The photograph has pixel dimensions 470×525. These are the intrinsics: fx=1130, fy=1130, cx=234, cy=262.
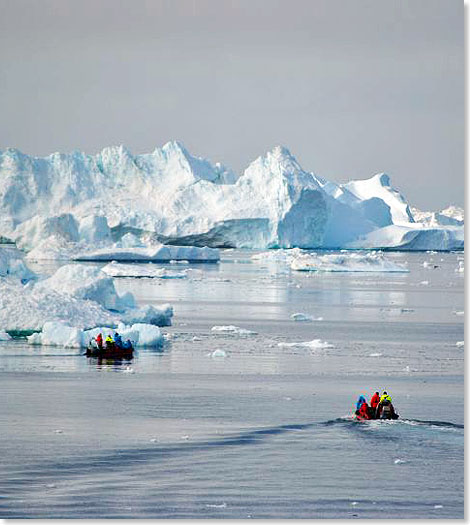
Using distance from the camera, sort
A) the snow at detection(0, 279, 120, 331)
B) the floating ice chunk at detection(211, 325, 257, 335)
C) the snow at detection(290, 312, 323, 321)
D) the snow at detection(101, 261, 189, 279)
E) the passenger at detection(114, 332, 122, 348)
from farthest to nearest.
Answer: the snow at detection(101, 261, 189, 279) < the snow at detection(290, 312, 323, 321) < the floating ice chunk at detection(211, 325, 257, 335) < the snow at detection(0, 279, 120, 331) < the passenger at detection(114, 332, 122, 348)

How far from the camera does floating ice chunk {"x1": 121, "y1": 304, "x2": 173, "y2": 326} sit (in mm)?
16000

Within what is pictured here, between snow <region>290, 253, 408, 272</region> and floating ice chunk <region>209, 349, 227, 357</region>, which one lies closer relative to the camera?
floating ice chunk <region>209, 349, 227, 357</region>

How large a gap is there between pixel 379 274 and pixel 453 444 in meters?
31.9

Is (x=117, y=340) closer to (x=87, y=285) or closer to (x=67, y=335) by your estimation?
(x=67, y=335)

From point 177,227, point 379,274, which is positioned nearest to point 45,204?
point 177,227

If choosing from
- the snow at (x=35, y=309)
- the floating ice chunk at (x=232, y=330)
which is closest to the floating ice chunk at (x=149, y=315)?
the floating ice chunk at (x=232, y=330)

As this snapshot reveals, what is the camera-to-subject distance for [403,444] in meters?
7.98

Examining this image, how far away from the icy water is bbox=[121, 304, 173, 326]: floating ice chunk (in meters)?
0.23

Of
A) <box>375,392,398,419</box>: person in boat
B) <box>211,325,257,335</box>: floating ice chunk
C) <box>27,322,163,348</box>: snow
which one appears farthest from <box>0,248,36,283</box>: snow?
<box>375,392,398,419</box>: person in boat

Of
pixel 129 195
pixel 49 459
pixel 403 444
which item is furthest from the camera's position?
pixel 129 195

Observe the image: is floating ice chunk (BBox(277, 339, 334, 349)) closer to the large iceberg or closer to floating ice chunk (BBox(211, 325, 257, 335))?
floating ice chunk (BBox(211, 325, 257, 335))

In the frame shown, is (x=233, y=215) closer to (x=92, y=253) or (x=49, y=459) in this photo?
(x=92, y=253)

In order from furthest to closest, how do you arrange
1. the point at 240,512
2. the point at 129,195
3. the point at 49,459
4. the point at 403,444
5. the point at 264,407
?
the point at 129,195, the point at 264,407, the point at 403,444, the point at 49,459, the point at 240,512

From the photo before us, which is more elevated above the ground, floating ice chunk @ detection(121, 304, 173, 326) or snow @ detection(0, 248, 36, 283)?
snow @ detection(0, 248, 36, 283)
